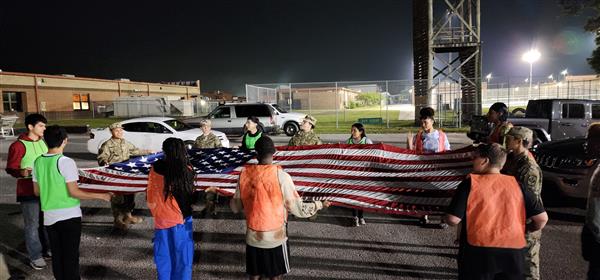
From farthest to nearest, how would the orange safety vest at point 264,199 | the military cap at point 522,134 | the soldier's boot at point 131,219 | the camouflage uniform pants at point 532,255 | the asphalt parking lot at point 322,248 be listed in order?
the soldier's boot at point 131,219 < the asphalt parking lot at point 322,248 < the military cap at point 522,134 < the camouflage uniform pants at point 532,255 < the orange safety vest at point 264,199

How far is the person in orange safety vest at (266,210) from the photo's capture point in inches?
140

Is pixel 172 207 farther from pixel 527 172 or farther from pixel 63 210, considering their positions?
pixel 527 172

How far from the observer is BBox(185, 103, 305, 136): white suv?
21125mm

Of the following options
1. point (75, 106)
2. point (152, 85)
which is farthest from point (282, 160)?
point (152, 85)

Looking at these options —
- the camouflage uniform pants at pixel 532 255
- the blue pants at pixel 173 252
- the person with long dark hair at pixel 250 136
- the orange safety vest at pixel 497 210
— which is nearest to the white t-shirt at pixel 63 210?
the blue pants at pixel 173 252

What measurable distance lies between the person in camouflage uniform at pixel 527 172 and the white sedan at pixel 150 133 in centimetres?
1070

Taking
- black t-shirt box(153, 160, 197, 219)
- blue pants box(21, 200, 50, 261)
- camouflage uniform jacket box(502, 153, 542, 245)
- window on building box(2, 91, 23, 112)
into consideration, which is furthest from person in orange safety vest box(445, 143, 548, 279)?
window on building box(2, 91, 23, 112)

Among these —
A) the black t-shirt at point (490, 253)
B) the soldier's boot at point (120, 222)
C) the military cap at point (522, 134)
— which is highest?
the military cap at point (522, 134)

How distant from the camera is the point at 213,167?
6.58 meters

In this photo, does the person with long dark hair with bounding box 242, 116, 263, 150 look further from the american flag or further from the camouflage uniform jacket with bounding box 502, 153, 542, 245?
the camouflage uniform jacket with bounding box 502, 153, 542, 245

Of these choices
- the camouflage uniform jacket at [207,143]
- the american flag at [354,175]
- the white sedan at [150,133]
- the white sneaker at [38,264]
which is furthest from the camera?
the white sedan at [150,133]

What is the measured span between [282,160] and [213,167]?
112cm

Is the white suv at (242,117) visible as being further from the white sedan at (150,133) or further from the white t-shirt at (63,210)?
the white t-shirt at (63,210)

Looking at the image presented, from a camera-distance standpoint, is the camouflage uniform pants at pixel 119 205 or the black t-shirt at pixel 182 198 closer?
the black t-shirt at pixel 182 198
